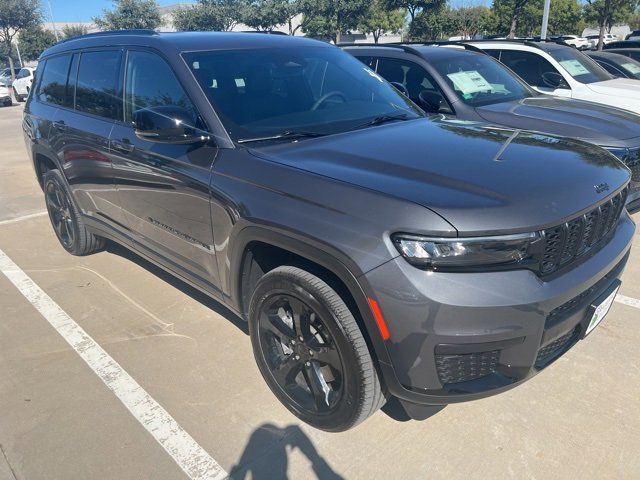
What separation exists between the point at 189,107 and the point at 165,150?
1.02ft

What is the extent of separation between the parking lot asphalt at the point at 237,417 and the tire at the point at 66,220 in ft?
3.06

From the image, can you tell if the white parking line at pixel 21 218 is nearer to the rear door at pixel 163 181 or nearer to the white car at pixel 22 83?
the rear door at pixel 163 181

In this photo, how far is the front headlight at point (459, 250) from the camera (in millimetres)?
1966

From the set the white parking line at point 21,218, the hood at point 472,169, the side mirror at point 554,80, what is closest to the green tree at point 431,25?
the side mirror at point 554,80

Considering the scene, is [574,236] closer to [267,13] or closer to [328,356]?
[328,356]

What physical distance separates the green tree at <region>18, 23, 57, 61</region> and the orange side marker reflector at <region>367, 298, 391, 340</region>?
4593cm

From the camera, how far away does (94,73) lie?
12.8ft

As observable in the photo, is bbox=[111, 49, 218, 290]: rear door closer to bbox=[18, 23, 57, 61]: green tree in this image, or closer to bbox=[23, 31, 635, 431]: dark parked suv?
bbox=[23, 31, 635, 431]: dark parked suv

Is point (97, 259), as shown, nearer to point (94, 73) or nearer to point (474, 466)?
point (94, 73)

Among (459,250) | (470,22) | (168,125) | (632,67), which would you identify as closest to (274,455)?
(459,250)

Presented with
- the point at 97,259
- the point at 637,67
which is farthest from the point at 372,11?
the point at 97,259

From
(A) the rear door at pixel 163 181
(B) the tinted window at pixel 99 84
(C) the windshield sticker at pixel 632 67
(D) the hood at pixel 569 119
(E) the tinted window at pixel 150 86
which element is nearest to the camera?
(A) the rear door at pixel 163 181

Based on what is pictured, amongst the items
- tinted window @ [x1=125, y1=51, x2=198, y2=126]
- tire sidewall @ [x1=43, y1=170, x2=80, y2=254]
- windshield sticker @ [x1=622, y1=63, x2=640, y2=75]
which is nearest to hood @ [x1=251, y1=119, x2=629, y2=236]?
tinted window @ [x1=125, y1=51, x2=198, y2=126]

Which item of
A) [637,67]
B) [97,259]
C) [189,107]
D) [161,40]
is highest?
[161,40]
